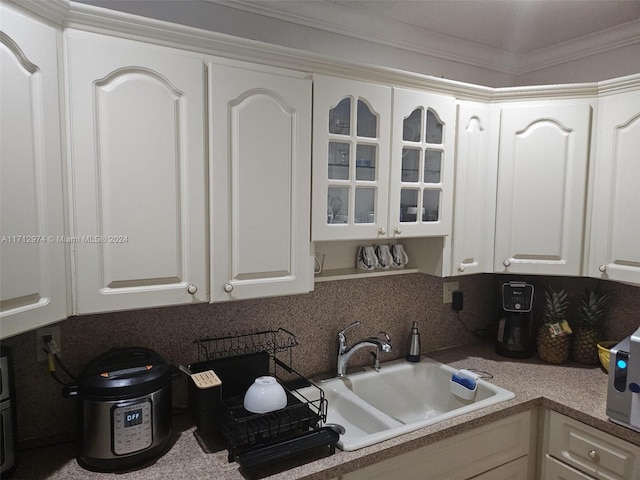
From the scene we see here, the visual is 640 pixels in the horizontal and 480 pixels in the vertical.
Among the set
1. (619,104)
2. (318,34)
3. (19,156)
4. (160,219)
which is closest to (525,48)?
(619,104)

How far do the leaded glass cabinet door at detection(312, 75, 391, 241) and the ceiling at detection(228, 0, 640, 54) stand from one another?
43 cm

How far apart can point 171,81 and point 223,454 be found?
3.64 feet

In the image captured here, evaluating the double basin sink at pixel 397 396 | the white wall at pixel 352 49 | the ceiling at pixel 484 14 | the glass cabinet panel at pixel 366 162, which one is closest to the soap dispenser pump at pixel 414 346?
the double basin sink at pixel 397 396

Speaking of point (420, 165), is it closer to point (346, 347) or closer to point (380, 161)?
point (380, 161)

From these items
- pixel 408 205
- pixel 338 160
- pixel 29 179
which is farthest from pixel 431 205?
pixel 29 179

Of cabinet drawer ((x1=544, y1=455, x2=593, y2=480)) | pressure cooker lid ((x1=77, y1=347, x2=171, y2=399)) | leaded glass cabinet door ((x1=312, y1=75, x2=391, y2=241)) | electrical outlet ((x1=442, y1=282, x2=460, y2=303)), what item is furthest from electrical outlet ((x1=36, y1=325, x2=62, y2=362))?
cabinet drawer ((x1=544, y1=455, x2=593, y2=480))

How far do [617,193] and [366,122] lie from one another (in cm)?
108

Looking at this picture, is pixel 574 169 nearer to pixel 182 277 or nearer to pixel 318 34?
pixel 318 34

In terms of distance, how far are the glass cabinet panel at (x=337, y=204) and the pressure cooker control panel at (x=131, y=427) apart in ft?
2.78

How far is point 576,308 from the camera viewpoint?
224 cm

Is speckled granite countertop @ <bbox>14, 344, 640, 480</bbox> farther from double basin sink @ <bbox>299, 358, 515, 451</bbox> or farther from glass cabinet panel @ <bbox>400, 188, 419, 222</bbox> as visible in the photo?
glass cabinet panel @ <bbox>400, 188, 419, 222</bbox>

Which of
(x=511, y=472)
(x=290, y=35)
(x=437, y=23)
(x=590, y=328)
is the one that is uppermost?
(x=437, y=23)

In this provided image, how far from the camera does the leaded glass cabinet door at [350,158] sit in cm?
153

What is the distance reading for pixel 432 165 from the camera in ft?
5.93
